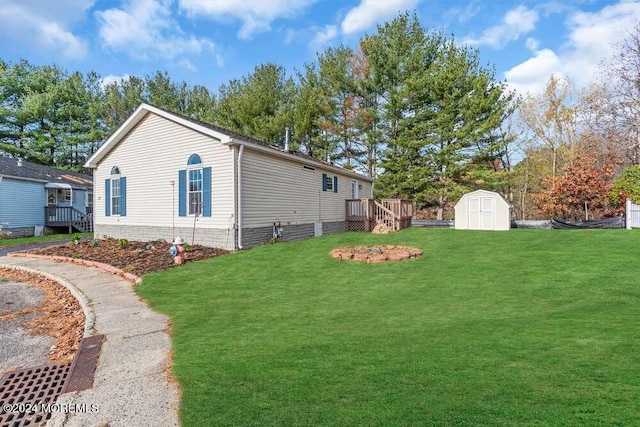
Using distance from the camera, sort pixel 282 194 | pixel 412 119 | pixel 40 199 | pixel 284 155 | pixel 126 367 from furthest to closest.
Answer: pixel 412 119, pixel 40 199, pixel 282 194, pixel 284 155, pixel 126 367

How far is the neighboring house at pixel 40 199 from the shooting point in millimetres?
19641

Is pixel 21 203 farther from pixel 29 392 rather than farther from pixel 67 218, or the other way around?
pixel 29 392

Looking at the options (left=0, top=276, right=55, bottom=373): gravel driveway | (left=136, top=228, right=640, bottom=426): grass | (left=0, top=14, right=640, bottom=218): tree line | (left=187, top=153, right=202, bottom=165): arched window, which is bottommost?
(left=0, top=276, right=55, bottom=373): gravel driveway

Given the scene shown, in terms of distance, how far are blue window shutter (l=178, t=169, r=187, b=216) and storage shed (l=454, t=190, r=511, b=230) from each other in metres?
12.8

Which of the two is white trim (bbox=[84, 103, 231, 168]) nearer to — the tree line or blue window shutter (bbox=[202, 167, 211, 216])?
blue window shutter (bbox=[202, 167, 211, 216])

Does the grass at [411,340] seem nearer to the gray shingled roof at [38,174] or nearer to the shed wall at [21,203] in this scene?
the shed wall at [21,203]

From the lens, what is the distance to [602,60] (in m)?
20.1

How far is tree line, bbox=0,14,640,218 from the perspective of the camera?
22.3m

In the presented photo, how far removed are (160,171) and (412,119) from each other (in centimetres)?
1777

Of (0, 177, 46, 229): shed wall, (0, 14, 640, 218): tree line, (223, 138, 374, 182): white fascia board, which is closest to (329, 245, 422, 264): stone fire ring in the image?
(223, 138, 374, 182): white fascia board

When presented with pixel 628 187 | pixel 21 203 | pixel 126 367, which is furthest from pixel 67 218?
pixel 628 187

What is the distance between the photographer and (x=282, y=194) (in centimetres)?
1395

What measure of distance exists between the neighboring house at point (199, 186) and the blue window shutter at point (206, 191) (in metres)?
0.04

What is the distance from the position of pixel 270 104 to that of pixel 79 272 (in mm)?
21370
